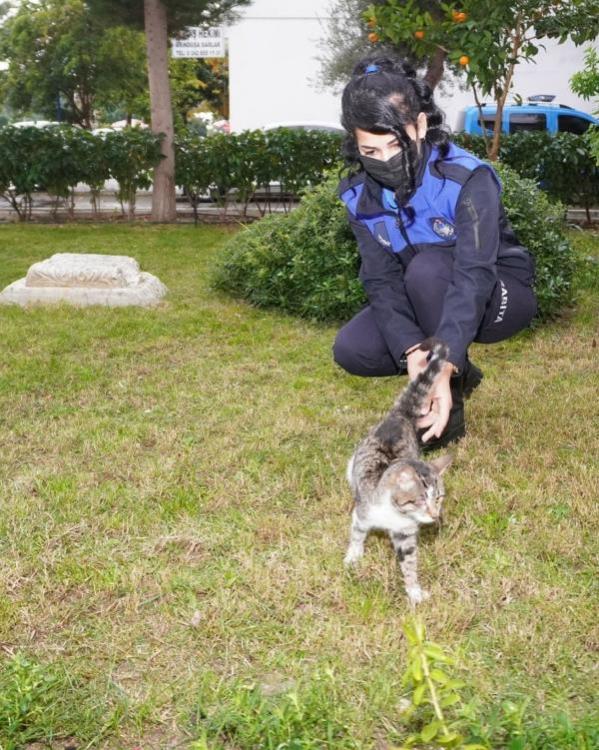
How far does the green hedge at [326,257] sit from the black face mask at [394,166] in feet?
10.2

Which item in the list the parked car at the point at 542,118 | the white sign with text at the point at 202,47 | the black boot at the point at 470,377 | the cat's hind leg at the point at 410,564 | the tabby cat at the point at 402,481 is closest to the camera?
the tabby cat at the point at 402,481

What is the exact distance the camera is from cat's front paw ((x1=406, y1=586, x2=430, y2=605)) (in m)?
2.82

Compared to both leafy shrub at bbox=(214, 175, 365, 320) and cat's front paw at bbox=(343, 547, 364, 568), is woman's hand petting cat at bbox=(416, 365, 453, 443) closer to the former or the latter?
cat's front paw at bbox=(343, 547, 364, 568)

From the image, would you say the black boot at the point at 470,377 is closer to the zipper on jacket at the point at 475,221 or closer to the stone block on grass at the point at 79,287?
the zipper on jacket at the point at 475,221

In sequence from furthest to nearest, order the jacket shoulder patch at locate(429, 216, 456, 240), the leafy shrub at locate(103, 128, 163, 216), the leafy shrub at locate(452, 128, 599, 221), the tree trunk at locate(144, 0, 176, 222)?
the leafy shrub at locate(103, 128, 163, 216), the tree trunk at locate(144, 0, 176, 222), the leafy shrub at locate(452, 128, 599, 221), the jacket shoulder patch at locate(429, 216, 456, 240)

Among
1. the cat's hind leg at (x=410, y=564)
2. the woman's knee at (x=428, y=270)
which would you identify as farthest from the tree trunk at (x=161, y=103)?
the cat's hind leg at (x=410, y=564)

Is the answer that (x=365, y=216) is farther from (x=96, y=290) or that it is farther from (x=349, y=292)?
(x=96, y=290)

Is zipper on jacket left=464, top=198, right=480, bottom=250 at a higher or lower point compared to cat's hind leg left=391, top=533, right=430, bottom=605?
higher

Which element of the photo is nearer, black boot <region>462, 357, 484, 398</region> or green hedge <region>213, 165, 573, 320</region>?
black boot <region>462, 357, 484, 398</region>

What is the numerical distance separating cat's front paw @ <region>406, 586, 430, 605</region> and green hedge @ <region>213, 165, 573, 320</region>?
12.6ft

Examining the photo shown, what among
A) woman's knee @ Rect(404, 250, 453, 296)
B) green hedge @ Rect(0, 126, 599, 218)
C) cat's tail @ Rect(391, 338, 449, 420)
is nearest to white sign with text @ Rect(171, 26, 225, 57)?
green hedge @ Rect(0, 126, 599, 218)

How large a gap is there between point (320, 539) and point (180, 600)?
63 centimetres

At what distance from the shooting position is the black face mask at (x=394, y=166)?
3.23 meters

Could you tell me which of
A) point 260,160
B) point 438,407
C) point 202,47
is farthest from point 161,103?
point 202,47
